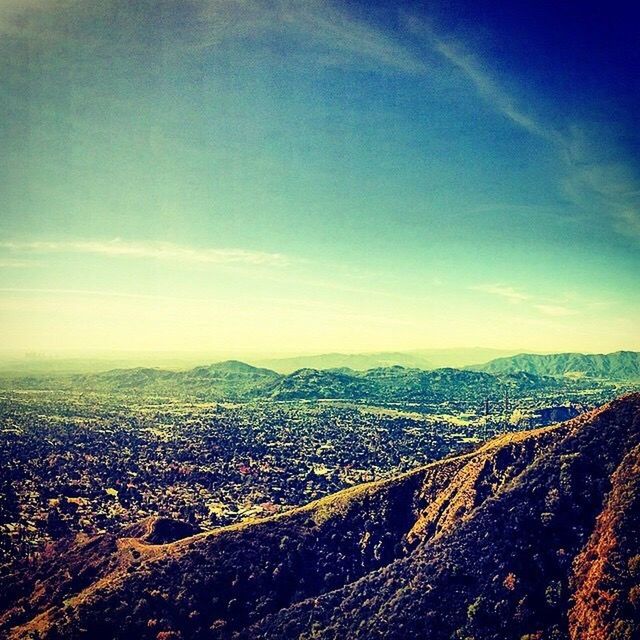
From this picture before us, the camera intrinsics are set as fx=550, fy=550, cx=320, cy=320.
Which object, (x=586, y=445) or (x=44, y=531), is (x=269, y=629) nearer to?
(x=586, y=445)

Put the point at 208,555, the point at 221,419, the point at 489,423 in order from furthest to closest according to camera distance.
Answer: the point at 221,419 < the point at 489,423 < the point at 208,555

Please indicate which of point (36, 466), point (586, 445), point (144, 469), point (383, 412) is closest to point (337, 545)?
point (586, 445)

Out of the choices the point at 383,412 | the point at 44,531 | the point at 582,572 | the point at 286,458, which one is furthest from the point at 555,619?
the point at 383,412

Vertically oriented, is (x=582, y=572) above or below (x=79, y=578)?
above

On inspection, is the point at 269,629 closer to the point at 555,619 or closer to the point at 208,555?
the point at 208,555

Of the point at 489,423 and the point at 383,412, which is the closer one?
the point at 489,423

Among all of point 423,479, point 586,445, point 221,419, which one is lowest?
point 221,419

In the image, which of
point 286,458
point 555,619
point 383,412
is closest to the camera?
point 555,619
